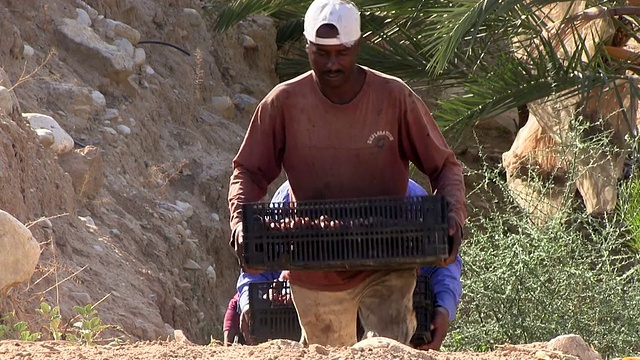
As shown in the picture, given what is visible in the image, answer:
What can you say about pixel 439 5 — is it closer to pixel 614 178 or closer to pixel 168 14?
pixel 614 178

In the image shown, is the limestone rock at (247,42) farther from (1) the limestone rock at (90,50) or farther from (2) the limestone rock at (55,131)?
(2) the limestone rock at (55,131)

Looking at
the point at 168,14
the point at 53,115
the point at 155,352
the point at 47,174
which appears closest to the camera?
the point at 155,352

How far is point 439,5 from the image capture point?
8.62 meters

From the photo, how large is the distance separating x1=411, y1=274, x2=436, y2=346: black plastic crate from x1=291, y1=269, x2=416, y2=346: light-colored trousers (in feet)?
0.48

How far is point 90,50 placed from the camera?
921 centimetres

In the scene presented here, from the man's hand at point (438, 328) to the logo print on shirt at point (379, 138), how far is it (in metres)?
0.71

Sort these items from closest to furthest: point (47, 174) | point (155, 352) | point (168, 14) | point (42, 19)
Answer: point (155, 352)
point (47, 174)
point (42, 19)
point (168, 14)

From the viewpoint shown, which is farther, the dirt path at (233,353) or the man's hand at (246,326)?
the man's hand at (246,326)

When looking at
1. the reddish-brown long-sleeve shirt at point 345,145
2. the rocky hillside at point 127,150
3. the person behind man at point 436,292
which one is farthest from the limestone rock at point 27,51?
the reddish-brown long-sleeve shirt at point 345,145

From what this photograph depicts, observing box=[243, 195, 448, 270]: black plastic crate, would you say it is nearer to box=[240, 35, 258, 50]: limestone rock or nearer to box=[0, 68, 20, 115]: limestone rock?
box=[0, 68, 20, 115]: limestone rock

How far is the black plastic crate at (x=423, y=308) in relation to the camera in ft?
15.8

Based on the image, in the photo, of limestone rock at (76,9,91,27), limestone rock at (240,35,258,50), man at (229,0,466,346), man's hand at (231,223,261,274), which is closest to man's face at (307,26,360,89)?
man at (229,0,466,346)

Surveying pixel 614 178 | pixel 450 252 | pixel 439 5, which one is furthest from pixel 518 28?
pixel 450 252

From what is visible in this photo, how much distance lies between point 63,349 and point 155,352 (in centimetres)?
31
